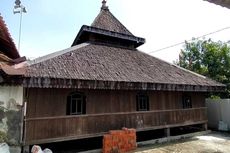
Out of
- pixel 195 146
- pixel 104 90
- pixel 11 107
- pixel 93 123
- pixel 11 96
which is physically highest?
pixel 104 90

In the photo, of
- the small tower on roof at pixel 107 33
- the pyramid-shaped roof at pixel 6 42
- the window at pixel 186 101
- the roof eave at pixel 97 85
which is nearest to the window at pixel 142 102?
the roof eave at pixel 97 85

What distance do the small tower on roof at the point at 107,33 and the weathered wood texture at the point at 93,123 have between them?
5366 millimetres

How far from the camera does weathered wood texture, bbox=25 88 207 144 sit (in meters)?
9.24

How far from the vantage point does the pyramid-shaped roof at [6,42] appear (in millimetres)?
9892

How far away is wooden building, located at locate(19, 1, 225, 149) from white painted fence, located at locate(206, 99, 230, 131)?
75.1 inches

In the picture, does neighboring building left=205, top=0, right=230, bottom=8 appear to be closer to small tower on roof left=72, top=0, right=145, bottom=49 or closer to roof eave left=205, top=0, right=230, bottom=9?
roof eave left=205, top=0, right=230, bottom=9

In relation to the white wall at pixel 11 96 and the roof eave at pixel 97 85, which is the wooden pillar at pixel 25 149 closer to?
the white wall at pixel 11 96

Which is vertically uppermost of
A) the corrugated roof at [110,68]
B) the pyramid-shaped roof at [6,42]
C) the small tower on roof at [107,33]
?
the small tower on roof at [107,33]

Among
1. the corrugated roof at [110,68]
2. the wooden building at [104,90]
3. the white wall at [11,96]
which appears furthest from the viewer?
the corrugated roof at [110,68]

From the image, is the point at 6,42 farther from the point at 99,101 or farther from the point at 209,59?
the point at 209,59

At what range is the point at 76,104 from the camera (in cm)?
1036

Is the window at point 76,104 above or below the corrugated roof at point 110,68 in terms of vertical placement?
below

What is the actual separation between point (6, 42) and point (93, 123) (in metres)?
5.71

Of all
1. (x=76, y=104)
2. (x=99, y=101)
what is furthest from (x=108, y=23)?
(x=76, y=104)
